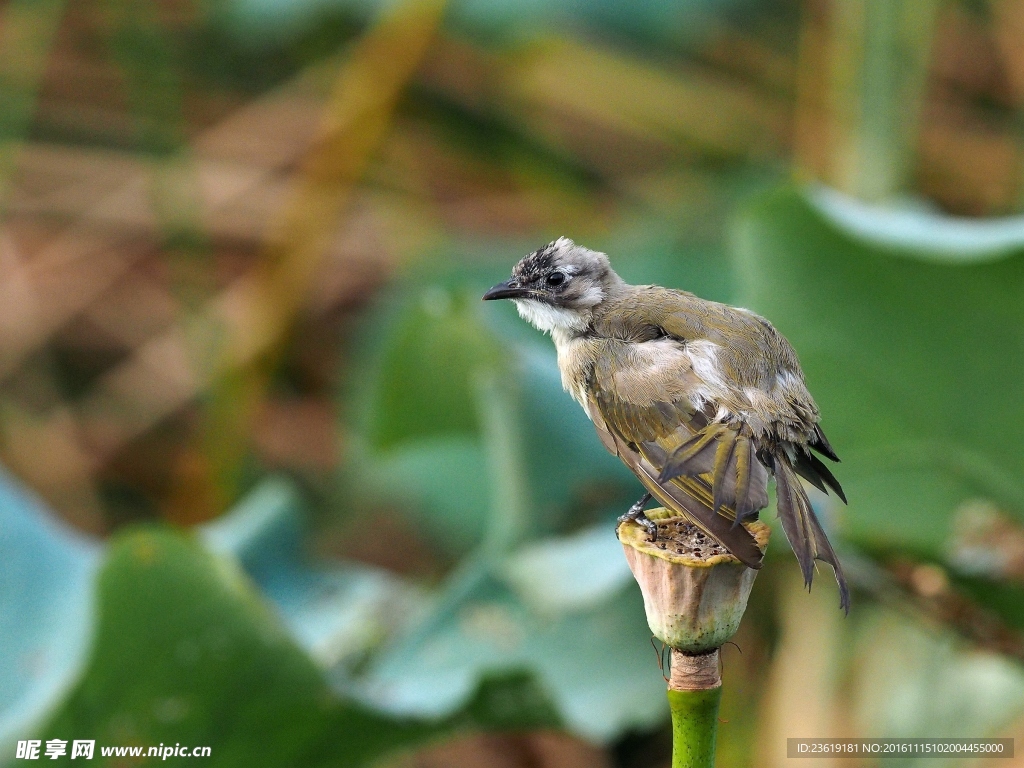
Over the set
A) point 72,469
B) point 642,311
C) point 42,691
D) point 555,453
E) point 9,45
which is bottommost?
point 72,469

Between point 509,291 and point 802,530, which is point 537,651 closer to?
point 509,291

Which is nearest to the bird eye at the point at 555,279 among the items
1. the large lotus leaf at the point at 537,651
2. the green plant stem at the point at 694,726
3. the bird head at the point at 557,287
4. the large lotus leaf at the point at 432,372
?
the bird head at the point at 557,287

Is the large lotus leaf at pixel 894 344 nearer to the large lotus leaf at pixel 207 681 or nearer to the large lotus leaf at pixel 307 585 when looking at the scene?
the large lotus leaf at pixel 207 681

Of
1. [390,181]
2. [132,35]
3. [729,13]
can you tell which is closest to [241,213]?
[390,181]

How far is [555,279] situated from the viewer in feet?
5.61

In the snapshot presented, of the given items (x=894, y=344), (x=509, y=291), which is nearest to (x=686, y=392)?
(x=509, y=291)

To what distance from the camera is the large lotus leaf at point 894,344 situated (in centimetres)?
244

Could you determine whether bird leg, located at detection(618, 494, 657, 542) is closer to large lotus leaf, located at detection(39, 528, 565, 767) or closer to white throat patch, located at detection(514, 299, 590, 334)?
white throat patch, located at detection(514, 299, 590, 334)

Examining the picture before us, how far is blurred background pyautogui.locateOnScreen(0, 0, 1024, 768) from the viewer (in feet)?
8.04

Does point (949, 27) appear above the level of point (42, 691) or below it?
above

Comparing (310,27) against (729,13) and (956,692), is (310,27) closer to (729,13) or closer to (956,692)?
(729,13)

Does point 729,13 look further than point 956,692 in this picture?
Yes

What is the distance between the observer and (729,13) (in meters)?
6.18

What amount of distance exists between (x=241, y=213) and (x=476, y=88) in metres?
1.42
